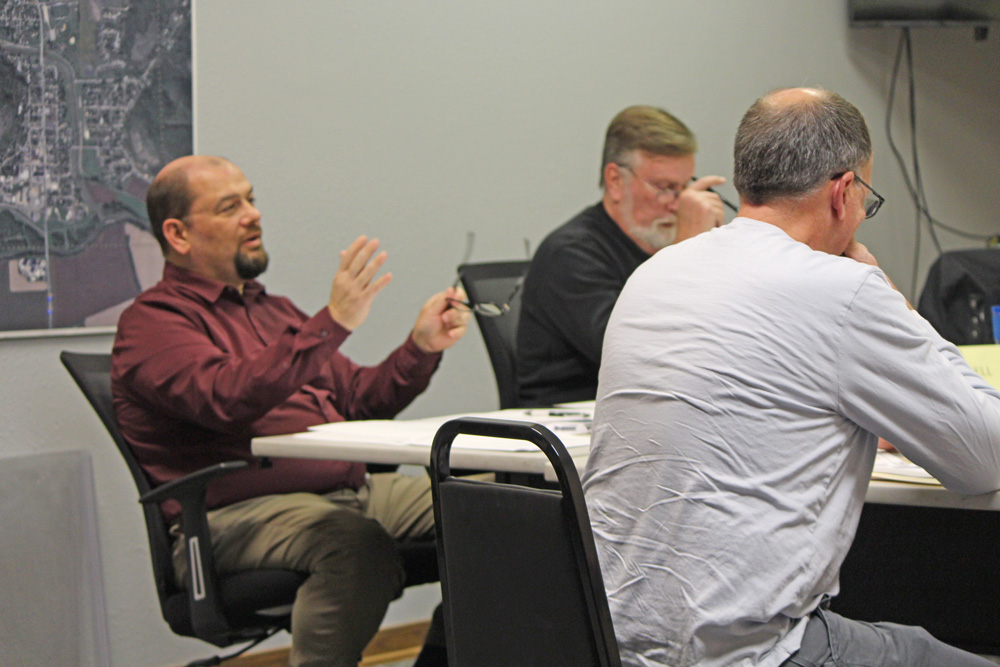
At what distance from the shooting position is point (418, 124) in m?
3.24

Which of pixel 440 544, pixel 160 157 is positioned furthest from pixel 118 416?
pixel 440 544

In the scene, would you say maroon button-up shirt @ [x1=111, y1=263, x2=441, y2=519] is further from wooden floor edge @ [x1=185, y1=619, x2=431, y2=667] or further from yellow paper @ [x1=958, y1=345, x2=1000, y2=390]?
yellow paper @ [x1=958, y1=345, x2=1000, y2=390]

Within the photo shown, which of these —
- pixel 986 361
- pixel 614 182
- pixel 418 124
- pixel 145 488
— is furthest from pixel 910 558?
pixel 418 124

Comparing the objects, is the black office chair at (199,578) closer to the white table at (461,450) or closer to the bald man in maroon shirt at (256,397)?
the bald man in maroon shirt at (256,397)

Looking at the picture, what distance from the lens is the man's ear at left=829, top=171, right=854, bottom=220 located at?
4.69 feet

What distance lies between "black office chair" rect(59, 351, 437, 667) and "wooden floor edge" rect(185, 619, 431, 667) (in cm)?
80

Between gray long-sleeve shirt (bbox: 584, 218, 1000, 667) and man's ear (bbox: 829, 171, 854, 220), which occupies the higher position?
man's ear (bbox: 829, 171, 854, 220)

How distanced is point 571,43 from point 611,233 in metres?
1.04

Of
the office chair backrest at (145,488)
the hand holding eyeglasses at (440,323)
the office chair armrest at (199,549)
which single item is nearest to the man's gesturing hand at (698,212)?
the hand holding eyeglasses at (440,323)

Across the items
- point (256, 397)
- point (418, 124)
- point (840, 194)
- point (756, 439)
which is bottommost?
point (256, 397)

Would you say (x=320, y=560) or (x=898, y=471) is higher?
(x=898, y=471)

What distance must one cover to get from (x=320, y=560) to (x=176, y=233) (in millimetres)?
831

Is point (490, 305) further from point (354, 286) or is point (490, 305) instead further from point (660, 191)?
point (660, 191)

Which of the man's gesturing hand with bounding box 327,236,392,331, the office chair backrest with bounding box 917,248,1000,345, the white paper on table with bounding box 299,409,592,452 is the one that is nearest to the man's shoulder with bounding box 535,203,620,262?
the white paper on table with bounding box 299,409,592,452
